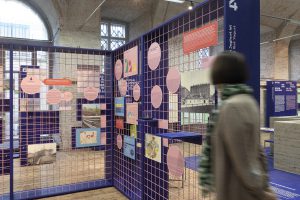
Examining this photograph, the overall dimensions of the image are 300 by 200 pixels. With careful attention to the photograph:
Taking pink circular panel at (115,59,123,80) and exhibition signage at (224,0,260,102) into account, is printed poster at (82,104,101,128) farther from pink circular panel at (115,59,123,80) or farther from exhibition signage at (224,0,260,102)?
exhibition signage at (224,0,260,102)

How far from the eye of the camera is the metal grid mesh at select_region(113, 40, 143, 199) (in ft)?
11.1

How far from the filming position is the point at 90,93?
13.1 feet

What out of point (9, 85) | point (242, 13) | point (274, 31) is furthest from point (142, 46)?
point (274, 31)

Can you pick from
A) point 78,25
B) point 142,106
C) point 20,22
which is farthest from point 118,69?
point 20,22

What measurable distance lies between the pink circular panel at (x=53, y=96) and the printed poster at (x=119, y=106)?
806 mm

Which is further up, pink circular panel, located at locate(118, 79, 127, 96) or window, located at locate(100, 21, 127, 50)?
window, located at locate(100, 21, 127, 50)

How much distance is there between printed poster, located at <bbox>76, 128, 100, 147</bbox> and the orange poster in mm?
2176

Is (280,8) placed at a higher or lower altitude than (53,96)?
higher

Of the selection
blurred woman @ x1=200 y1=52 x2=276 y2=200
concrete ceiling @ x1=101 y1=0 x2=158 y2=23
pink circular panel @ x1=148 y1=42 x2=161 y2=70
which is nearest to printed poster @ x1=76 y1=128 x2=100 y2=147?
pink circular panel @ x1=148 y1=42 x2=161 y2=70

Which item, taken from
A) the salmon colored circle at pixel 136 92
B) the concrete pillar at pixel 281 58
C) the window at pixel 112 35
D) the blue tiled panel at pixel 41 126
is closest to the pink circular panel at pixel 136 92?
the salmon colored circle at pixel 136 92

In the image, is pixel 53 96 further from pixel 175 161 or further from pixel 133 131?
pixel 175 161

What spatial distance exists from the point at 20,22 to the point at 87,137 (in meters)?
6.75

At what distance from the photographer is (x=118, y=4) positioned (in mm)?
9406

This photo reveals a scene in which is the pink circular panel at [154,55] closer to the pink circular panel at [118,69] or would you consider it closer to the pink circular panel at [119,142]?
the pink circular panel at [118,69]
